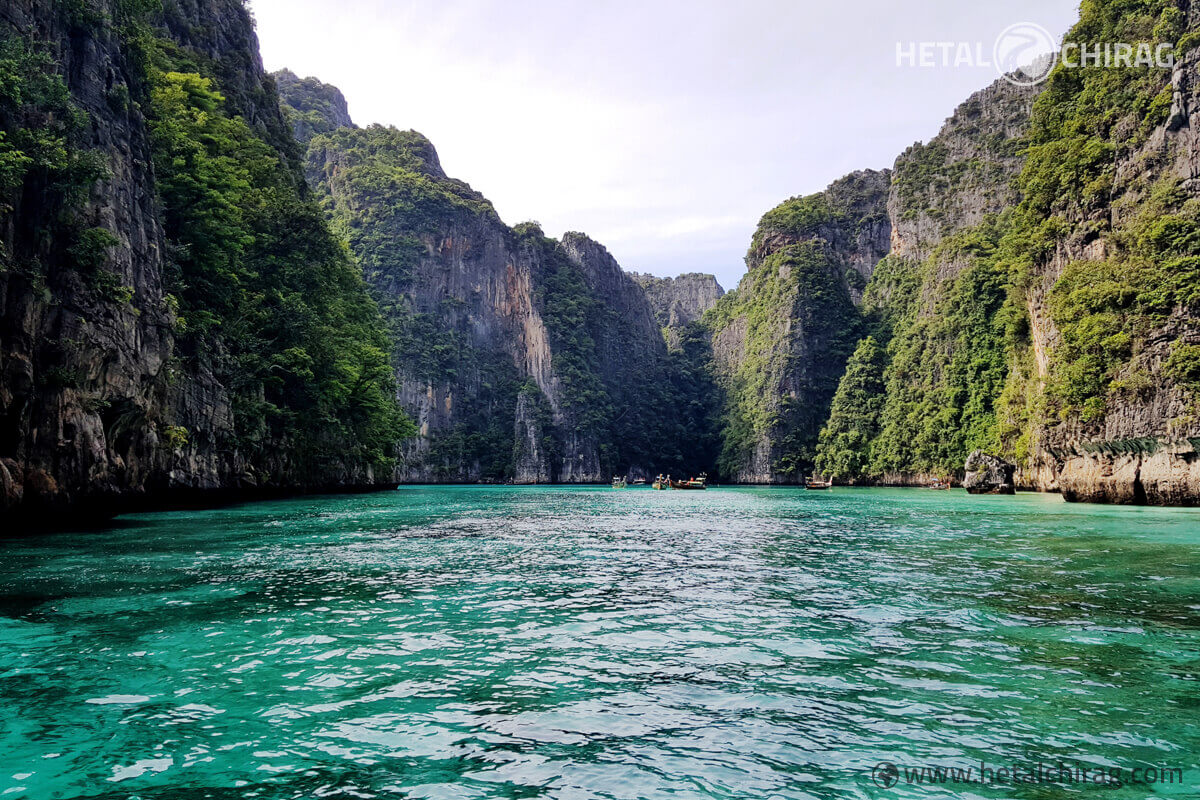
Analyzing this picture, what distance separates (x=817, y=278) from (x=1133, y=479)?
10083 centimetres

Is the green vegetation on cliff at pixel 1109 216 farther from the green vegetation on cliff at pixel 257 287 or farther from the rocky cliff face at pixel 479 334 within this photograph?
the rocky cliff face at pixel 479 334

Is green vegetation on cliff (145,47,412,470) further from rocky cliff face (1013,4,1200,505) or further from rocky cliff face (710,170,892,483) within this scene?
rocky cliff face (710,170,892,483)

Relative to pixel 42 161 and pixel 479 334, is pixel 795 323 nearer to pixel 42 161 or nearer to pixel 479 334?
pixel 479 334

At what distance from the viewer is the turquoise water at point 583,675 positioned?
5031 millimetres

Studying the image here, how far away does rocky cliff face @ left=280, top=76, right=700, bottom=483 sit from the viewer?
388 feet

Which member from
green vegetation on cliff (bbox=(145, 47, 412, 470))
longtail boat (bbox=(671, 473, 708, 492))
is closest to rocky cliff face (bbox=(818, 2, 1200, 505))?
longtail boat (bbox=(671, 473, 708, 492))

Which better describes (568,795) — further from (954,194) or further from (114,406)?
(954,194)

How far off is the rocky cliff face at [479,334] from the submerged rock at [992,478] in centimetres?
7161

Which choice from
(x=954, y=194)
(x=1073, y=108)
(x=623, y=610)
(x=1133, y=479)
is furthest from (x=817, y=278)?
(x=623, y=610)

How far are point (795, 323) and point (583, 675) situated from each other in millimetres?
126109

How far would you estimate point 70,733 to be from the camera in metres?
5.68

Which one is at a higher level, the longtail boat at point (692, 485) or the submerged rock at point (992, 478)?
the submerged rock at point (992, 478)

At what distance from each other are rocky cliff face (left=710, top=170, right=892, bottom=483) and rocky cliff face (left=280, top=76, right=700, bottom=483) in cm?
1799

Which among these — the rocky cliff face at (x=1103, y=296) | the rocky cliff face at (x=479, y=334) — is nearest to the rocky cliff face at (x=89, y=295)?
the rocky cliff face at (x=1103, y=296)
